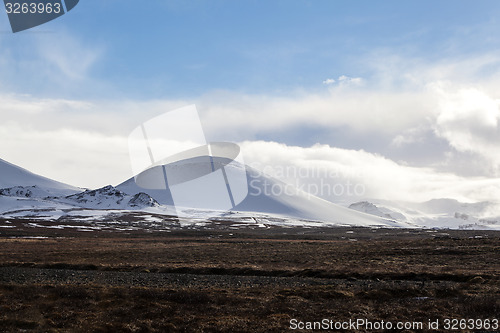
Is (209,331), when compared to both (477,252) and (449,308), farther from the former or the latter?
(477,252)

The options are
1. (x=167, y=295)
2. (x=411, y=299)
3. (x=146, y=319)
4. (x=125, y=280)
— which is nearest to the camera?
(x=146, y=319)

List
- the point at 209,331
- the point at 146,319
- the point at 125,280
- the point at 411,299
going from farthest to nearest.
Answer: the point at 125,280
the point at 411,299
the point at 146,319
the point at 209,331

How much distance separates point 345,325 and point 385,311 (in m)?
2.76

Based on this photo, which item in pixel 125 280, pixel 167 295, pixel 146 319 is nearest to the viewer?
pixel 146 319

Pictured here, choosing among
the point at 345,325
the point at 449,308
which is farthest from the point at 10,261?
the point at 449,308

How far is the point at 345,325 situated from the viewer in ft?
48.2

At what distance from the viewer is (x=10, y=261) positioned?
121 ft

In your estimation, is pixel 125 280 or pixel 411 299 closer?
pixel 411 299

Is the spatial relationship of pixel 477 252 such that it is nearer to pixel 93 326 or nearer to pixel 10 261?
pixel 93 326

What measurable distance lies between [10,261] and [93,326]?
2782 cm

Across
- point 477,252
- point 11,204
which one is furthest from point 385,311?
point 11,204

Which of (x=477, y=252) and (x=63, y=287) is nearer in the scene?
(x=63, y=287)

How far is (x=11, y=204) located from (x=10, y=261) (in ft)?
631

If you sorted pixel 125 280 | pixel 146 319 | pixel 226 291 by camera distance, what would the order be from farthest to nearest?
pixel 125 280, pixel 226 291, pixel 146 319
